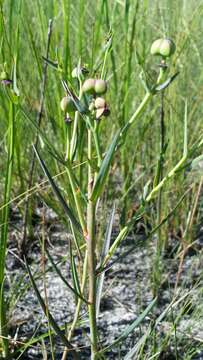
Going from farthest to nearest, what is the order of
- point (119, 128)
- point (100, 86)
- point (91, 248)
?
point (119, 128) → point (91, 248) → point (100, 86)

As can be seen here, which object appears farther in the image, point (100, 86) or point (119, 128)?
point (119, 128)

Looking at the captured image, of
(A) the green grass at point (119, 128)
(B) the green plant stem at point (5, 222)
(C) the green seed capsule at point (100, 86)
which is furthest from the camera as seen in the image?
(A) the green grass at point (119, 128)

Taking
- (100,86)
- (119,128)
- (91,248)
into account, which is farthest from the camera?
(119,128)

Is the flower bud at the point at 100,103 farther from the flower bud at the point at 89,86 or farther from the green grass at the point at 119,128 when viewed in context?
the green grass at the point at 119,128

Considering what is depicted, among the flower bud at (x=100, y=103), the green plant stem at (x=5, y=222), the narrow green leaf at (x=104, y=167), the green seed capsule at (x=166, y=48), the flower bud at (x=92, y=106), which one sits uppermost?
the green seed capsule at (x=166, y=48)

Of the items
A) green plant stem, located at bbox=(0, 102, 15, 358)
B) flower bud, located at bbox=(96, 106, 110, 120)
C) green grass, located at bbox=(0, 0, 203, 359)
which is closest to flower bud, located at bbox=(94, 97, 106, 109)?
flower bud, located at bbox=(96, 106, 110, 120)

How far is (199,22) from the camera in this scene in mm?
1631

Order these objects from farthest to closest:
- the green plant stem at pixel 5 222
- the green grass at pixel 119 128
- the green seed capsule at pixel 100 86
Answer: the green grass at pixel 119 128, the green plant stem at pixel 5 222, the green seed capsule at pixel 100 86

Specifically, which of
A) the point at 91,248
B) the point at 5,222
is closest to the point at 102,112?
the point at 91,248

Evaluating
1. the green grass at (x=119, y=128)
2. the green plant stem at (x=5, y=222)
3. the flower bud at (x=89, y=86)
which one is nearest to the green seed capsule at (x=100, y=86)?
the flower bud at (x=89, y=86)

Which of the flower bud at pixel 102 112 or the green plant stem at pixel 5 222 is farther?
the green plant stem at pixel 5 222

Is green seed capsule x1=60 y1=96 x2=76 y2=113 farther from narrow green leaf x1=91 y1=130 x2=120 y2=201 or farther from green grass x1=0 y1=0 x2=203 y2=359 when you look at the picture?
green grass x1=0 y1=0 x2=203 y2=359

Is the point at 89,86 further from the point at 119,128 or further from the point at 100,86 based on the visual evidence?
the point at 119,128

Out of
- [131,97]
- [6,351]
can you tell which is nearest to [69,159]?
[6,351]
